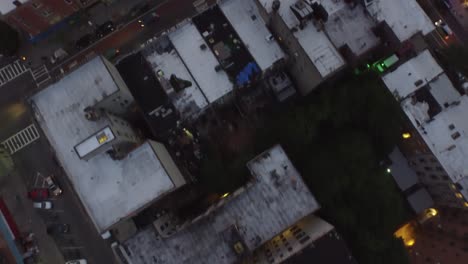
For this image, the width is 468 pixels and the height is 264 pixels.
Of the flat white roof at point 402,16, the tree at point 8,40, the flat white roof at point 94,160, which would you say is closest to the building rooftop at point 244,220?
the flat white roof at point 94,160

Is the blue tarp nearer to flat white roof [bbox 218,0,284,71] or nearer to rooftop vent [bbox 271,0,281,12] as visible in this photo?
flat white roof [bbox 218,0,284,71]

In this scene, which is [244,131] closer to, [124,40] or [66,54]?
[124,40]

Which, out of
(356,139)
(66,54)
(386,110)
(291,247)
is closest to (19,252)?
(66,54)

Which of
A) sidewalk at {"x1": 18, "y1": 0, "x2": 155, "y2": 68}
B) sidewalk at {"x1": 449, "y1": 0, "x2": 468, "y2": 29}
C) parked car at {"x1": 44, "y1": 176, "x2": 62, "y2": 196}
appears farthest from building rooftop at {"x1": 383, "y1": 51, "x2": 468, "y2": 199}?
parked car at {"x1": 44, "y1": 176, "x2": 62, "y2": 196}

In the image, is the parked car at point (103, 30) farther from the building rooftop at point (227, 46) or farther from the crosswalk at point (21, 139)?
the crosswalk at point (21, 139)

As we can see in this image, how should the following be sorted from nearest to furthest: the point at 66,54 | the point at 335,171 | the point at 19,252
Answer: the point at 335,171, the point at 19,252, the point at 66,54

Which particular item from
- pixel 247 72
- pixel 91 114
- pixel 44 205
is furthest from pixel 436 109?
pixel 44 205
